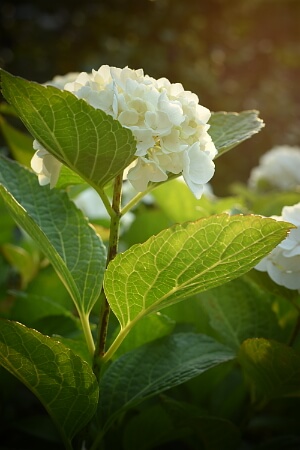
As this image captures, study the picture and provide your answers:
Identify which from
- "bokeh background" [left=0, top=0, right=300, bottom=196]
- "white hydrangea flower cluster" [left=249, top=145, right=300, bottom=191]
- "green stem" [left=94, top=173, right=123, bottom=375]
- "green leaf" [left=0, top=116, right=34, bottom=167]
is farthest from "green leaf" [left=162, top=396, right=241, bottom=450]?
"bokeh background" [left=0, top=0, right=300, bottom=196]

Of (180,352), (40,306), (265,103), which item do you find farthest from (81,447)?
(265,103)

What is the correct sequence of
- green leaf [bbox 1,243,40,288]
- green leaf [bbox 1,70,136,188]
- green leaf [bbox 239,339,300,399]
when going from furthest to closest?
green leaf [bbox 1,243,40,288] < green leaf [bbox 239,339,300,399] < green leaf [bbox 1,70,136,188]

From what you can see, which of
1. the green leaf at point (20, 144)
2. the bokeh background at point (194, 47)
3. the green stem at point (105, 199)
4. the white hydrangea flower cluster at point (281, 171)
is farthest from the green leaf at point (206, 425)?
the bokeh background at point (194, 47)

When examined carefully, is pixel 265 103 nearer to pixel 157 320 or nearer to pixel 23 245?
pixel 23 245

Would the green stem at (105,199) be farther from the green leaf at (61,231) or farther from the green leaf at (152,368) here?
the green leaf at (152,368)

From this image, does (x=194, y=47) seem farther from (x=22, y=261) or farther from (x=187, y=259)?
(x=187, y=259)

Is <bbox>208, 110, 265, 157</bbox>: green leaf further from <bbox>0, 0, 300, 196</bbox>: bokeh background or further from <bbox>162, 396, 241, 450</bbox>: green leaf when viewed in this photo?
<bbox>0, 0, 300, 196</bbox>: bokeh background

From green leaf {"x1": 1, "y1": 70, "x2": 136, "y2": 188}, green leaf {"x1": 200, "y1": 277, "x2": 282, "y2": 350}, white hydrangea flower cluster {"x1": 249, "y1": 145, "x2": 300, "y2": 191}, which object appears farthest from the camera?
white hydrangea flower cluster {"x1": 249, "y1": 145, "x2": 300, "y2": 191}
